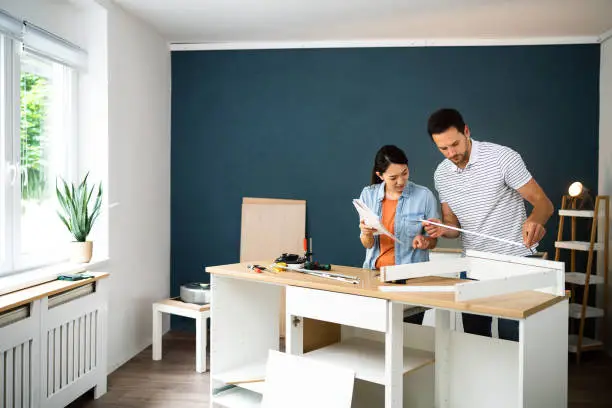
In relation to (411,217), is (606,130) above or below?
above

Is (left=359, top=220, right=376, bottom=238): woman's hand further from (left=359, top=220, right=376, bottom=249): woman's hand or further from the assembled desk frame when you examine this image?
the assembled desk frame

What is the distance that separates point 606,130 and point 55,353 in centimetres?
449

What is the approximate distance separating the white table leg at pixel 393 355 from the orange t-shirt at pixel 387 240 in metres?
0.70

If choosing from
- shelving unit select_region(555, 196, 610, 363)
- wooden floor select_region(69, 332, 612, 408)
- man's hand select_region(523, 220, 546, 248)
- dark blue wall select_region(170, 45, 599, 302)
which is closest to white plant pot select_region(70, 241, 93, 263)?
wooden floor select_region(69, 332, 612, 408)

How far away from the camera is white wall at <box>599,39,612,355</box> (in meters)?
4.78

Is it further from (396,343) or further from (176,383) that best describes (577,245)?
(176,383)

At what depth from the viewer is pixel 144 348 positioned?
4895 mm

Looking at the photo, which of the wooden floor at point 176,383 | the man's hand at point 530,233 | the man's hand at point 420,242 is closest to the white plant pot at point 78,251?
the wooden floor at point 176,383

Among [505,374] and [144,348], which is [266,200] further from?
[505,374]

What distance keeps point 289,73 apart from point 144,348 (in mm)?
2765

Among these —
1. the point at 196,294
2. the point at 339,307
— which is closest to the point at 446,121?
the point at 339,307

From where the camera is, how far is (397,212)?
3133mm

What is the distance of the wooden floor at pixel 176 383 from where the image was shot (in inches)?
147

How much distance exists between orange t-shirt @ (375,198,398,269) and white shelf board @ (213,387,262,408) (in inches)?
39.8
